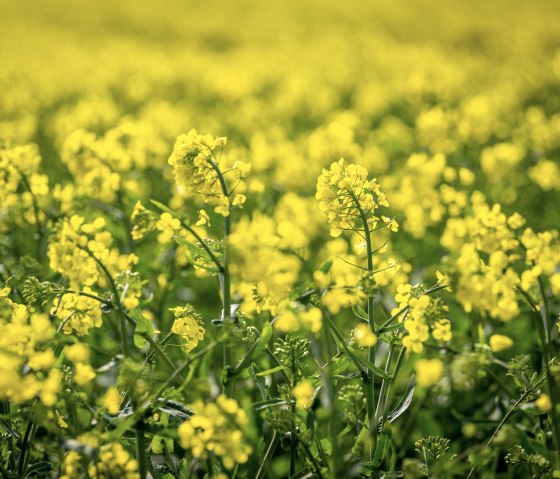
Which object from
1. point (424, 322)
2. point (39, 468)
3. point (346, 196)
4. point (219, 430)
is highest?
point (346, 196)

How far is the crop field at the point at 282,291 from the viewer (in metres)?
1.87

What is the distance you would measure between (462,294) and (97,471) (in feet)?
3.77

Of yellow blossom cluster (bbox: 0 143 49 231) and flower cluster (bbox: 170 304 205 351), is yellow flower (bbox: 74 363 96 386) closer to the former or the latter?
flower cluster (bbox: 170 304 205 351)

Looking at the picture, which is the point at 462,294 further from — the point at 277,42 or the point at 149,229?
the point at 277,42

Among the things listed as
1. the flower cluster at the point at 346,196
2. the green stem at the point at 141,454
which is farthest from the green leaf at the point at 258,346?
the flower cluster at the point at 346,196

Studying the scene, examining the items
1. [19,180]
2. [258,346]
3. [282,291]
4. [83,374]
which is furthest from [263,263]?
[19,180]

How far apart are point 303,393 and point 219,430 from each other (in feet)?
0.81

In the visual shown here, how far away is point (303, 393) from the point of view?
1.78 metres

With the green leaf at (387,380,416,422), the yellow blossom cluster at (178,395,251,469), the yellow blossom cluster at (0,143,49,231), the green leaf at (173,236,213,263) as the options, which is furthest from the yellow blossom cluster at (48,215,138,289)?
the green leaf at (387,380,416,422)

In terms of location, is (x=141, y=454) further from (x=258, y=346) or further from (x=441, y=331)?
(x=441, y=331)

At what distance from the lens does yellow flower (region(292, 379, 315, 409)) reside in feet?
5.88

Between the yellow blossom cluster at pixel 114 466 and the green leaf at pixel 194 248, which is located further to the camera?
the green leaf at pixel 194 248

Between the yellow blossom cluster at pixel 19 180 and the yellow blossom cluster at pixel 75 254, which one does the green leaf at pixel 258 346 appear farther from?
the yellow blossom cluster at pixel 19 180

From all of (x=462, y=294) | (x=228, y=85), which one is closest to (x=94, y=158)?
(x=462, y=294)
